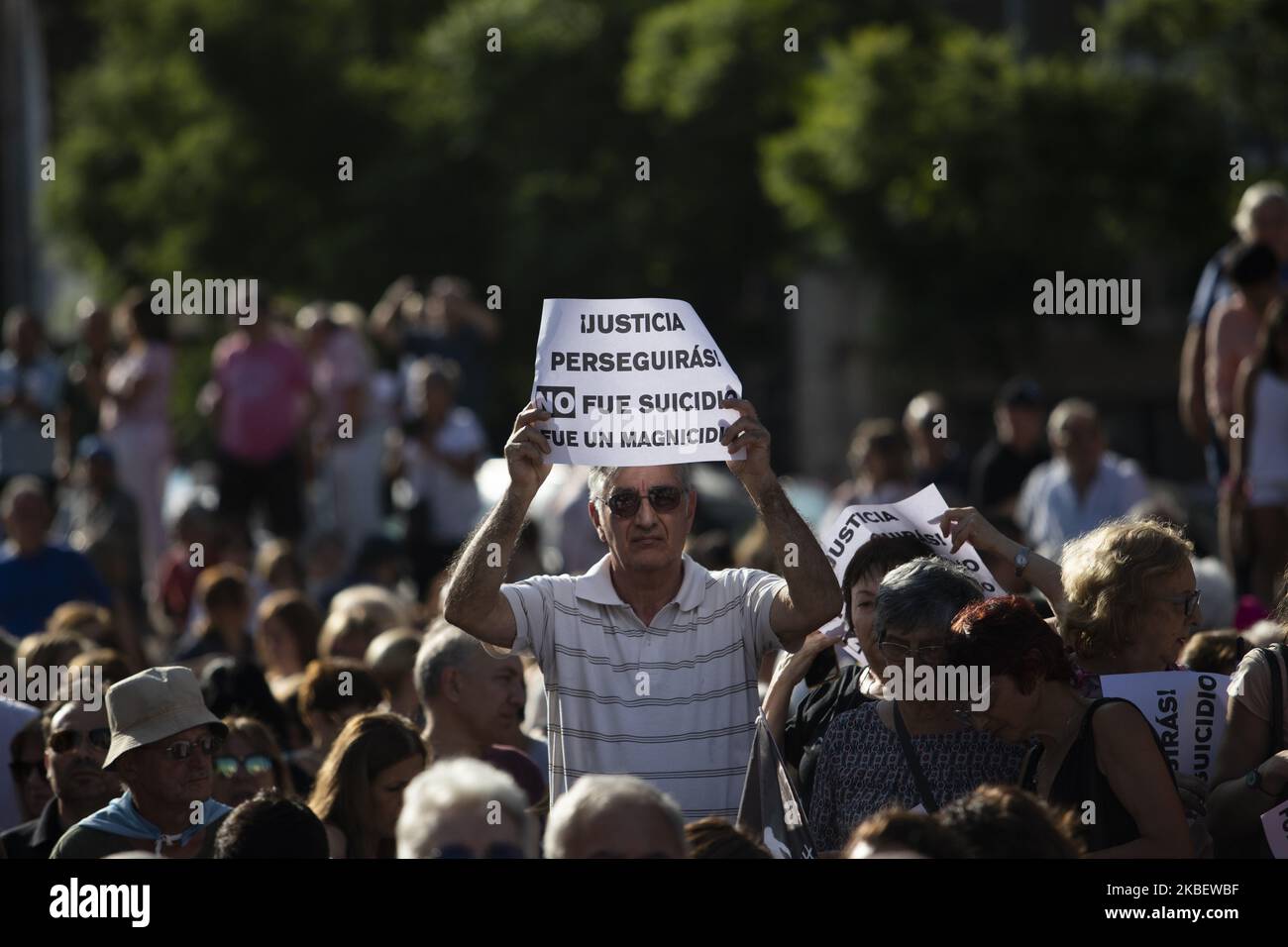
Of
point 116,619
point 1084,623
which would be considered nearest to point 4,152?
point 116,619

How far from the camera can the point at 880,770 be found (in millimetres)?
5094

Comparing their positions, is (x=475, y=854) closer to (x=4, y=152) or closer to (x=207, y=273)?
(x=207, y=273)

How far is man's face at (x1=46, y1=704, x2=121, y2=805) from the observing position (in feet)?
19.7

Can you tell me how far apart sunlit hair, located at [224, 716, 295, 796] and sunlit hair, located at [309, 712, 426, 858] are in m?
0.62

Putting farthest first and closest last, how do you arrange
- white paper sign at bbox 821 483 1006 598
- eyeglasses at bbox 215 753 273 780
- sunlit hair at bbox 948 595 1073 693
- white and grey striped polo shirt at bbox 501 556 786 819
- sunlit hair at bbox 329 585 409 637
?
sunlit hair at bbox 329 585 409 637 → eyeglasses at bbox 215 753 273 780 → white paper sign at bbox 821 483 1006 598 → white and grey striped polo shirt at bbox 501 556 786 819 → sunlit hair at bbox 948 595 1073 693

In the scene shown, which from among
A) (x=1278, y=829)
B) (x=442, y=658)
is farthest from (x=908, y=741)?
(x=442, y=658)

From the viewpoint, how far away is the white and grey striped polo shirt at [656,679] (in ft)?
17.1

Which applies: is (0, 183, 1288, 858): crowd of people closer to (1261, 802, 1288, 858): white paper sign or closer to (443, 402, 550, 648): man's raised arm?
(443, 402, 550, 648): man's raised arm

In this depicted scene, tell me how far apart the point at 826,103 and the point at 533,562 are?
684 inches

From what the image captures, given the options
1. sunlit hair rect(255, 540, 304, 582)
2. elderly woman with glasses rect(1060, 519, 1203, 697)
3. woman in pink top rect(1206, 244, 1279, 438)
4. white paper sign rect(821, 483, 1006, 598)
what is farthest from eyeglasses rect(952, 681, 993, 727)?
sunlit hair rect(255, 540, 304, 582)

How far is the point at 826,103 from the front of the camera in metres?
26.9

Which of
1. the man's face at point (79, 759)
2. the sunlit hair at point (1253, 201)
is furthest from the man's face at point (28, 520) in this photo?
the sunlit hair at point (1253, 201)

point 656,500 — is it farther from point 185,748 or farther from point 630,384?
point 185,748

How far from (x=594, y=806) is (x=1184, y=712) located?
1792 millimetres
